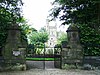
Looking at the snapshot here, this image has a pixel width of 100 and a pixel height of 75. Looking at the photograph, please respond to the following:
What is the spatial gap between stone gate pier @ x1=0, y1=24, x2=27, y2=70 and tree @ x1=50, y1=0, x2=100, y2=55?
4.17m

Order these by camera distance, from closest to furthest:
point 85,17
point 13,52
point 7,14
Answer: point 13,52
point 7,14
point 85,17

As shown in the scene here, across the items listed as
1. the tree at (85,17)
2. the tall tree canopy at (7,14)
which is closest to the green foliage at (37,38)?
the tree at (85,17)

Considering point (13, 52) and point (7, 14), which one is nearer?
point (13, 52)

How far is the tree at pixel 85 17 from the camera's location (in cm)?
1498

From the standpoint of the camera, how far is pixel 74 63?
13.8 meters

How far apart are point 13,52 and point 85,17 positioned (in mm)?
7586

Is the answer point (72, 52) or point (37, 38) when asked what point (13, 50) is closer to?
point (72, 52)

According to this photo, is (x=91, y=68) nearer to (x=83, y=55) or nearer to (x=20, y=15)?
(x=83, y=55)

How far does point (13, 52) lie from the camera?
13320mm

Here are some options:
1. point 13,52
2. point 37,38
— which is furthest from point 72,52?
point 37,38

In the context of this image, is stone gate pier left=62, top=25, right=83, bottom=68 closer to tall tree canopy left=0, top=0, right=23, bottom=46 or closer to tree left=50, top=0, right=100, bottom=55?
tree left=50, top=0, right=100, bottom=55

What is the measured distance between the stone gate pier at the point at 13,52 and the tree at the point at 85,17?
13.7 feet

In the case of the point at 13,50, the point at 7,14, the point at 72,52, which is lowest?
the point at 72,52

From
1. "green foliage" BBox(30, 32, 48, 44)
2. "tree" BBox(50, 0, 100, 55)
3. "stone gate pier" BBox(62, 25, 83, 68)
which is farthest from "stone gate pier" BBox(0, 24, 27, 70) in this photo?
"green foliage" BBox(30, 32, 48, 44)
